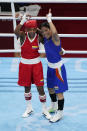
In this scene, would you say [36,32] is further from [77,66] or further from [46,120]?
[77,66]

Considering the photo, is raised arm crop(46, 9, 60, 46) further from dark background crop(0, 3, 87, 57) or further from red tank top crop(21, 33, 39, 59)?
dark background crop(0, 3, 87, 57)

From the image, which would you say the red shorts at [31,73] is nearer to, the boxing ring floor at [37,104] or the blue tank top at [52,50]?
the blue tank top at [52,50]

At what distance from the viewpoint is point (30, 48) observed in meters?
2.78

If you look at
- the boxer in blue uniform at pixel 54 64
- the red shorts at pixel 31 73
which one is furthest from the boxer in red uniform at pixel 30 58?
the boxer in blue uniform at pixel 54 64

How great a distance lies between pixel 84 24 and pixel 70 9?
426mm

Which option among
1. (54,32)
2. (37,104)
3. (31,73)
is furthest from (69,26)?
(54,32)

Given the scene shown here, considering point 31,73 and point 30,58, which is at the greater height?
point 30,58

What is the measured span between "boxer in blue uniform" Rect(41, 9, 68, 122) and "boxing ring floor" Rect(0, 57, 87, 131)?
147 mm

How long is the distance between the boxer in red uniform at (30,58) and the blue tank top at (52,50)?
0.13m

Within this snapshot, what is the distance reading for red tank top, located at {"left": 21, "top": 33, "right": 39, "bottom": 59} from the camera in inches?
109

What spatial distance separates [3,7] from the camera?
617 cm

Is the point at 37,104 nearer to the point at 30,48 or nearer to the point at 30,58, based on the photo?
the point at 30,58

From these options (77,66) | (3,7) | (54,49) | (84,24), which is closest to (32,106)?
(54,49)

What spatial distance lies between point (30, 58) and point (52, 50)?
0.26m
